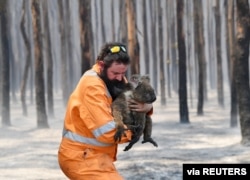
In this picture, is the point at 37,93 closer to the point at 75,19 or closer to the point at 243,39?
the point at 243,39

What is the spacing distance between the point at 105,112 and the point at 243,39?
7905 millimetres

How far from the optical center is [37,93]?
1591 centimetres

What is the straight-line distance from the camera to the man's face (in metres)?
3.29

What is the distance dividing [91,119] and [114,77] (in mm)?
313

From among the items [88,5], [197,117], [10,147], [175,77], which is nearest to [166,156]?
[10,147]

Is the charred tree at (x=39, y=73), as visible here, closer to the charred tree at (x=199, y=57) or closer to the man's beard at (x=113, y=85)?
the charred tree at (x=199, y=57)

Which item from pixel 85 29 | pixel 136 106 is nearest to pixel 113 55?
pixel 136 106

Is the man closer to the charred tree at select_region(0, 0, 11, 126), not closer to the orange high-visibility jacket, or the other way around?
the orange high-visibility jacket

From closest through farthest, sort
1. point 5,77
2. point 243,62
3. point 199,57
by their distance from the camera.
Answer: point 243,62 < point 5,77 < point 199,57

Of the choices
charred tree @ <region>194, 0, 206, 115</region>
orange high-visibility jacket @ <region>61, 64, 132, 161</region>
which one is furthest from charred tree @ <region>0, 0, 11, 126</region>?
orange high-visibility jacket @ <region>61, 64, 132, 161</region>

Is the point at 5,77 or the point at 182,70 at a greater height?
the point at 182,70

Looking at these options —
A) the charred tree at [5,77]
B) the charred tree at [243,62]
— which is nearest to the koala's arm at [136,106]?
the charred tree at [243,62]

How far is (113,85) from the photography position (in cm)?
339

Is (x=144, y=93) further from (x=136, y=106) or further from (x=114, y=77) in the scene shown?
(x=114, y=77)
